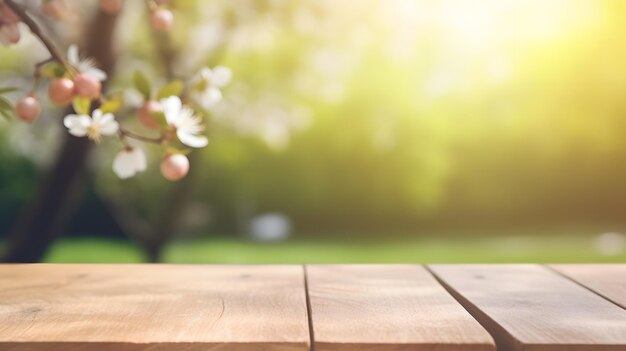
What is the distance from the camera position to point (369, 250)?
16.0 feet

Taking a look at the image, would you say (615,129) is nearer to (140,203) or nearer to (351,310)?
(140,203)

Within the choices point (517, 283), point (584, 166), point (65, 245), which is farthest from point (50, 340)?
point (584, 166)

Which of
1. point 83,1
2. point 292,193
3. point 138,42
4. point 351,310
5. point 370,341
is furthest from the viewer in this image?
point 292,193

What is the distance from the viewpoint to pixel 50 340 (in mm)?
635

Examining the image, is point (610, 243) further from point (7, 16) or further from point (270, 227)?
point (7, 16)

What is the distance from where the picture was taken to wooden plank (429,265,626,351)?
2.10 feet

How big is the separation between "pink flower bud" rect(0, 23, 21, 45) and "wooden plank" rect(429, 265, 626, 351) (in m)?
0.65

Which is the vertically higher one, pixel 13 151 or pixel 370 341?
pixel 13 151

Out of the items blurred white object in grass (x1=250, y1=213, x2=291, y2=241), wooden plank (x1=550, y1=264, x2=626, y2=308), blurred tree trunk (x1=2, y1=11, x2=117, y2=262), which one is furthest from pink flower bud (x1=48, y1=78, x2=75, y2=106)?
blurred white object in grass (x1=250, y1=213, x2=291, y2=241)

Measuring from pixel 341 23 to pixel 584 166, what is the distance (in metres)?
2.17

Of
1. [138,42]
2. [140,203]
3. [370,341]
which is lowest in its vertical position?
[370,341]

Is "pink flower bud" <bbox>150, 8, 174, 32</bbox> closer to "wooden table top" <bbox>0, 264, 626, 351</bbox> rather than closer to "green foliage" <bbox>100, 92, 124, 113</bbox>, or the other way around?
"green foliage" <bbox>100, 92, 124, 113</bbox>

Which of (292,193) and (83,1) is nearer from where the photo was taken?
(83,1)

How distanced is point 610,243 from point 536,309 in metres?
4.85
